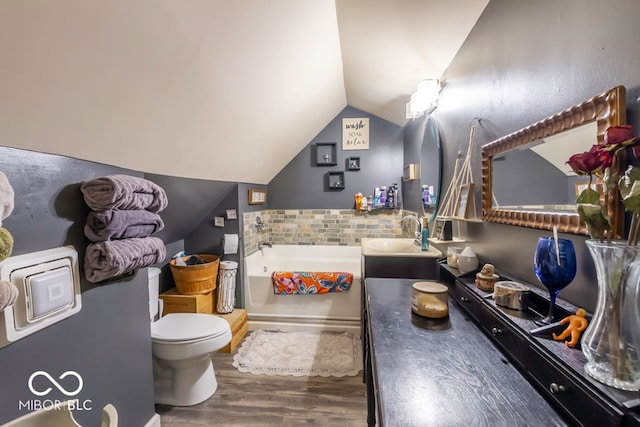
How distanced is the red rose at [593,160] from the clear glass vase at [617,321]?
0.17m

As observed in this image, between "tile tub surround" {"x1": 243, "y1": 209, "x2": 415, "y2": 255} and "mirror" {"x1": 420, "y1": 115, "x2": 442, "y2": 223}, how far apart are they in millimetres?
1143

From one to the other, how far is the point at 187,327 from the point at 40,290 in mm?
1060

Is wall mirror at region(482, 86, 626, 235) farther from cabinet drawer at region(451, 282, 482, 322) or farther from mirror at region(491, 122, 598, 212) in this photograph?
cabinet drawer at region(451, 282, 482, 322)

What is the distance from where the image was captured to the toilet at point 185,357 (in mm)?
1771

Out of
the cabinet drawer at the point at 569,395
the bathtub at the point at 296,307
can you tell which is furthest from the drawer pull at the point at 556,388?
the bathtub at the point at 296,307

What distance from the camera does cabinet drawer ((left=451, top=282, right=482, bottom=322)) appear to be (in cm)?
116

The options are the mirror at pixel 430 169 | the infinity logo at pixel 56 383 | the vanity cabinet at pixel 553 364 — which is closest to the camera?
the vanity cabinet at pixel 553 364

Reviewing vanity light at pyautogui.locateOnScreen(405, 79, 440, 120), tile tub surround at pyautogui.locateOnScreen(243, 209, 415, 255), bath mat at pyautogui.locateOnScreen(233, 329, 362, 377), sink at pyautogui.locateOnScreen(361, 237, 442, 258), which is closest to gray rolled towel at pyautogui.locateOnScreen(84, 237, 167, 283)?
bath mat at pyautogui.locateOnScreen(233, 329, 362, 377)

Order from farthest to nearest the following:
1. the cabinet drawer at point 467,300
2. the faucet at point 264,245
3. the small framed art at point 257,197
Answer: the faucet at point 264,245, the small framed art at point 257,197, the cabinet drawer at point 467,300

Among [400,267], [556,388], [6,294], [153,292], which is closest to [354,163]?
[400,267]

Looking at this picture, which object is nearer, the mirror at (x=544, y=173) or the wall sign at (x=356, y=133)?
the mirror at (x=544, y=173)

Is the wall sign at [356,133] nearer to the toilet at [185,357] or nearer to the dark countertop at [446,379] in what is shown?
the toilet at [185,357]

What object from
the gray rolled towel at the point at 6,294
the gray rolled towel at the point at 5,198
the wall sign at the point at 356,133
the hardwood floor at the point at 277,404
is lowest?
the hardwood floor at the point at 277,404

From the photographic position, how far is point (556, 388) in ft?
2.25
